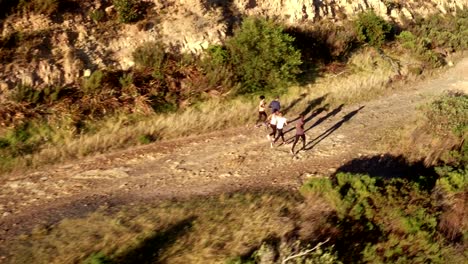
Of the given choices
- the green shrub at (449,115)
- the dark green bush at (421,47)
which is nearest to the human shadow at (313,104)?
the green shrub at (449,115)

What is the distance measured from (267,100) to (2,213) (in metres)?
10.8

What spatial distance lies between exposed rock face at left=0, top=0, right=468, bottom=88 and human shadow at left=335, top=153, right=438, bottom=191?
27.3ft

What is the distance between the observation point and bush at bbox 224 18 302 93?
19.1 metres

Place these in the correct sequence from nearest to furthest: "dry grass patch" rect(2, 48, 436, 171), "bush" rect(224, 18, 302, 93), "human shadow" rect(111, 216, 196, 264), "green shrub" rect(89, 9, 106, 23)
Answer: "human shadow" rect(111, 216, 196, 264) < "dry grass patch" rect(2, 48, 436, 171) < "green shrub" rect(89, 9, 106, 23) < "bush" rect(224, 18, 302, 93)

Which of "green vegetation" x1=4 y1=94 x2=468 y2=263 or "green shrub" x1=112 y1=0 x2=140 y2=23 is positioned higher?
"green shrub" x1=112 y1=0 x2=140 y2=23

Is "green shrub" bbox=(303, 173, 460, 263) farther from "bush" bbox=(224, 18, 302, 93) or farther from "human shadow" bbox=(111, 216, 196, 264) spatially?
"bush" bbox=(224, 18, 302, 93)

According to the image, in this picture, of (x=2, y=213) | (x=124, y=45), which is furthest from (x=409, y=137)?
(x=2, y=213)

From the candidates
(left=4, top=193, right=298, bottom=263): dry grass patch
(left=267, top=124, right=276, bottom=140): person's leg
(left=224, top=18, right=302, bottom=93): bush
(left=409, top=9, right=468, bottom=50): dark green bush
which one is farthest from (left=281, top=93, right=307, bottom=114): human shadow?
(left=409, top=9, right=468, bottom=50): dark green bush

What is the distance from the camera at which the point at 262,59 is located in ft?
62.7

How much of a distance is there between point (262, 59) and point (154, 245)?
Answer: 34.2 feet

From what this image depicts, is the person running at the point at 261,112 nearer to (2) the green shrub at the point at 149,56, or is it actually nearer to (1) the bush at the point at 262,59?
(1) the bush at the point at 262,59

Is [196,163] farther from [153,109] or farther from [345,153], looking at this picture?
[345,153]

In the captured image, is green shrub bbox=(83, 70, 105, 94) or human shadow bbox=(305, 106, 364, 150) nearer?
green shrub bbox=(83, 70, 105, 94)

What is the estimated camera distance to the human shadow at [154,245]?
34.2 ft
